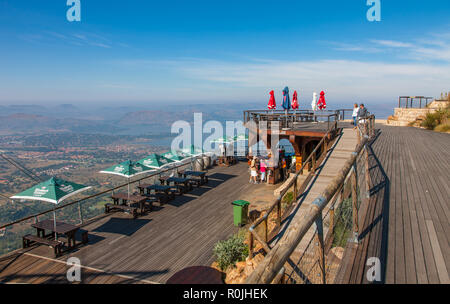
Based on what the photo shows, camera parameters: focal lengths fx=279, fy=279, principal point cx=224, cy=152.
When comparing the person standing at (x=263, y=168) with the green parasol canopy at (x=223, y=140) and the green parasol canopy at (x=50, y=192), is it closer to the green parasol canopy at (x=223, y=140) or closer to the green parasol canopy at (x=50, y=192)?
the green parasol canopy at (x=223, y=140)

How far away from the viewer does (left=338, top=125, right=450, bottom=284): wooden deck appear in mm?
3559

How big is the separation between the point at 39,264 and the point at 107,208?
4.28m

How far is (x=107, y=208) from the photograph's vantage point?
12.6 meters

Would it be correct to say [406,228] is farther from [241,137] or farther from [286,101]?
[241,137]

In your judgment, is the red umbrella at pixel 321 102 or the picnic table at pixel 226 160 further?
the red umbrella at pixel 321 102

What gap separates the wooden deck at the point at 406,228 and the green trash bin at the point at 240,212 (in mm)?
4638

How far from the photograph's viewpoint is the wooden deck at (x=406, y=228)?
356cm

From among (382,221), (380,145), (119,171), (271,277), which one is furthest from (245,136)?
(271,277)

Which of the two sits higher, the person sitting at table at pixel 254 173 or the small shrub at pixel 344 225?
the small shrub at pixel 344 225

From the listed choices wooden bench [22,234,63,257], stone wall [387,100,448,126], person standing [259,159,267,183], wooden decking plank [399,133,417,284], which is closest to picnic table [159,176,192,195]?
person standing [259,159,267,183]

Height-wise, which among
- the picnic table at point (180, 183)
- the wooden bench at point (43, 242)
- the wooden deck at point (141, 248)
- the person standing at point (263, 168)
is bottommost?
the wooden deck at point (141, 248)

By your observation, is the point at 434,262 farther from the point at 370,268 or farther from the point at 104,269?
the point at 104,269

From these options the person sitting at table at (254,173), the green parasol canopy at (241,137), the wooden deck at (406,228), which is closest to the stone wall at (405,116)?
the green parasol canopy at (241,137)

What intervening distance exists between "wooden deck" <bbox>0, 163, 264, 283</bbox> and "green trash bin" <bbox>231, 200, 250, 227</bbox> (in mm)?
386
